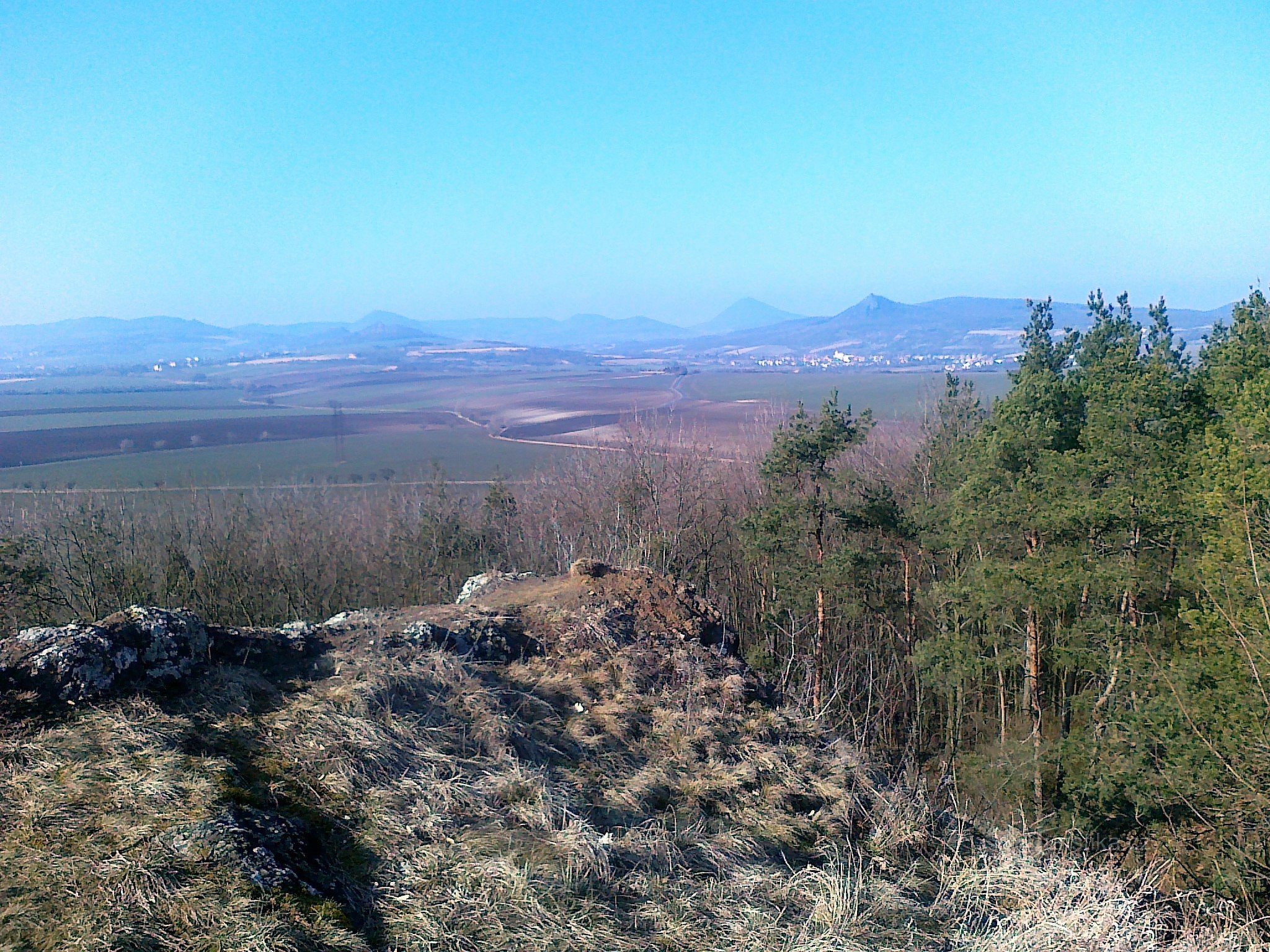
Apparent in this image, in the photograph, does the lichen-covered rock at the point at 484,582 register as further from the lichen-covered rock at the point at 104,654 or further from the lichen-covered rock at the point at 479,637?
the lichen-covered rock at the point at 104,654

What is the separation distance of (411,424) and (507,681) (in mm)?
67376

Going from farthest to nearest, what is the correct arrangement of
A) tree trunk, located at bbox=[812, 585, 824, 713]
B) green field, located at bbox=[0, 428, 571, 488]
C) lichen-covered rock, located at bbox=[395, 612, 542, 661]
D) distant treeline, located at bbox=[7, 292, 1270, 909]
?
green field, located at bbox=[0, 428, 571, 488]
tree trunk, located at bbox=[812, 585, 824, 713]
distant treeline, located at bbox=[7, 292, 1270, 909]
lichen-covered rock, located at bbox=[395, 612, 542, 661]

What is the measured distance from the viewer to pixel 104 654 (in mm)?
5945

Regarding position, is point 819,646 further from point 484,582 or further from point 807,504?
point 484,582

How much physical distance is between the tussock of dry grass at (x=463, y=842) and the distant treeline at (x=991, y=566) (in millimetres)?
5275

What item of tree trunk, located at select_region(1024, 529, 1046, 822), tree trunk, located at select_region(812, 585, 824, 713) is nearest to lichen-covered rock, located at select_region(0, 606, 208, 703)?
tree trunk, located at select_region(1024, 529, 1046, 822)

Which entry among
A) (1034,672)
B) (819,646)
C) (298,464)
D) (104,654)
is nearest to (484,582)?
(104,654)

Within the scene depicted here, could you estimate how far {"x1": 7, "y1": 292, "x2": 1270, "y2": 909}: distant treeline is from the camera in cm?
1004

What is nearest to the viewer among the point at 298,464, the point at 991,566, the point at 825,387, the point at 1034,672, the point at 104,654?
the point at 104,654

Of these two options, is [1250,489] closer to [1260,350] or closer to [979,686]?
[1260,350]

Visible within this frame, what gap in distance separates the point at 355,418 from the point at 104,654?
74.2 metres

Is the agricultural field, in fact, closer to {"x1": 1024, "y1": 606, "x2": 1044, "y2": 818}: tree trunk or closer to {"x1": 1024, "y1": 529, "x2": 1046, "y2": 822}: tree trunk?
{"x1": 1024, "y1": 529, "x2": 1046, "y2": 822}: tree trunk

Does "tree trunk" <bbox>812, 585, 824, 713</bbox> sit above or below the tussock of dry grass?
below

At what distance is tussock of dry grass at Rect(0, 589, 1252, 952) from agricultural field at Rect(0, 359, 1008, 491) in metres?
12.8
